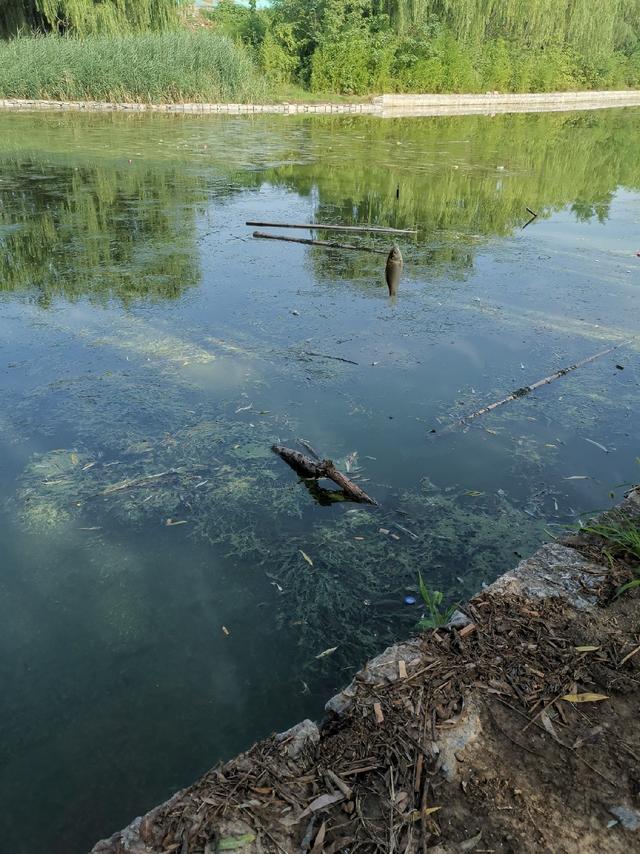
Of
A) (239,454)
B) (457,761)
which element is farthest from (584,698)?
(239,454)

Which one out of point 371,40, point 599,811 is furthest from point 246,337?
point 371,40

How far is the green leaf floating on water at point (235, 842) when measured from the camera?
147cm

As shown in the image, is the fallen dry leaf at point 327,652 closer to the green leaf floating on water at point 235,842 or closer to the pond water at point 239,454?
the pond water at point 239,454

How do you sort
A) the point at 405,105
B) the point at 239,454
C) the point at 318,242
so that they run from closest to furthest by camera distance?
1. the point at 239,454
2. the point at 318,242
3. the point at 405,105

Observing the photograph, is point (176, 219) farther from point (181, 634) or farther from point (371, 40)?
point (371, 40)

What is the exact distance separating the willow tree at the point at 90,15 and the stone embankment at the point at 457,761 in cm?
2209

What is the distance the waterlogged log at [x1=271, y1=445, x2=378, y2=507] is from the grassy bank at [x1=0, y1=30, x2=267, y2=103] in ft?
58.5

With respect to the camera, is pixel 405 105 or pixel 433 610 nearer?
pixel 433 610

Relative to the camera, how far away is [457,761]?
5.45 ft

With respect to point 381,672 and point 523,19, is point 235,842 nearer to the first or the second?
point 381,672

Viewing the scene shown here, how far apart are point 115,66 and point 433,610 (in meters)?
19.2

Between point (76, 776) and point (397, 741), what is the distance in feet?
3.34

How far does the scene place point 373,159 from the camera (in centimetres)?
1203

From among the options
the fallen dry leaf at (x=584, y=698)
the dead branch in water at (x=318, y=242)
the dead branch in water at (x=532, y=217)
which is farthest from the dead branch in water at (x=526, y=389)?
the dead branch in water at (x=532, y=217)
